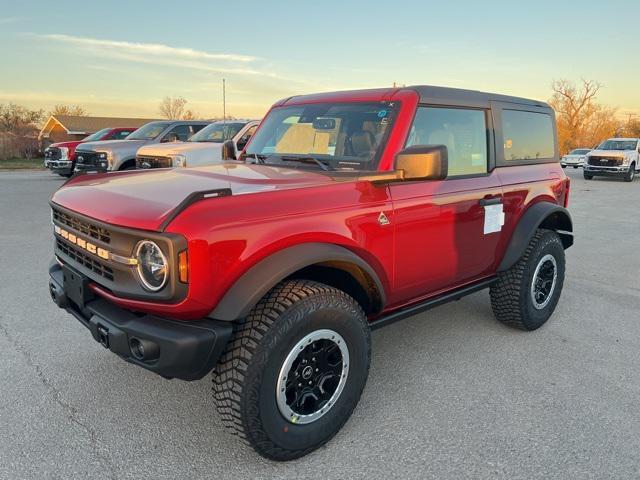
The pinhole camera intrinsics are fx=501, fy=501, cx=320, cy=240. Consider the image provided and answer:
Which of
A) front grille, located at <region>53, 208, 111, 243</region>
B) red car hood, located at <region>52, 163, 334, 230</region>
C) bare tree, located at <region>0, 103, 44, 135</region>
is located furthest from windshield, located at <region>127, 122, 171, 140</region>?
bare tree, located at <region>0, 103, 44, 135</region>

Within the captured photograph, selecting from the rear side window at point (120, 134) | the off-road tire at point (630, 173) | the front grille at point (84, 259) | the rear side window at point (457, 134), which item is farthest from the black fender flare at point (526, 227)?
the off-road tire at point (630, 173)

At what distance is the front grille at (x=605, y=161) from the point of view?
20.4 meters

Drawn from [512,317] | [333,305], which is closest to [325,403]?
[333,305]

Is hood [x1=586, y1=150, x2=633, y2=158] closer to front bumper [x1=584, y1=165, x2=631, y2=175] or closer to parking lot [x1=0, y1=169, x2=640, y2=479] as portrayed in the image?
front bumper [x1=584, y1=165, x2=631, y2=175]

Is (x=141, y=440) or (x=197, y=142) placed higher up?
(x=197, y=142)

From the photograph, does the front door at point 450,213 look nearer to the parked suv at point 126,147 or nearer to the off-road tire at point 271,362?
the off-road tire at point 271,362

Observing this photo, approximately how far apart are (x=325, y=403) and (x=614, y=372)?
7.29ft

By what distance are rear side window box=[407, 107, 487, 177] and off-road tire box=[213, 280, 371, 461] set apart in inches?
50.3

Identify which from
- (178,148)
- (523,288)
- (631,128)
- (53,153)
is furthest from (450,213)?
(631,128)

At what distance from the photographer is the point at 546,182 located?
14.1 feet

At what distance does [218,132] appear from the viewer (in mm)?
11336

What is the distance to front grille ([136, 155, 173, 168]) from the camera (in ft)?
31.1

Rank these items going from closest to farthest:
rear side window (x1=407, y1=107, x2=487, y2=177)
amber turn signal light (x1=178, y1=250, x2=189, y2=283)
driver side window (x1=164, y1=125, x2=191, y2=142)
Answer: amber turn signal light (x1=178, y1=250, x2=189, y2=283) < rear side window (x1=407, y1=107, x2=487, y2=177) < driver side window (x1=164, y1=125, x2=191, y2=142)

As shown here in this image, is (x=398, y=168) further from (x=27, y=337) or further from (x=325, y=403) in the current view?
(x=27, y=337)
